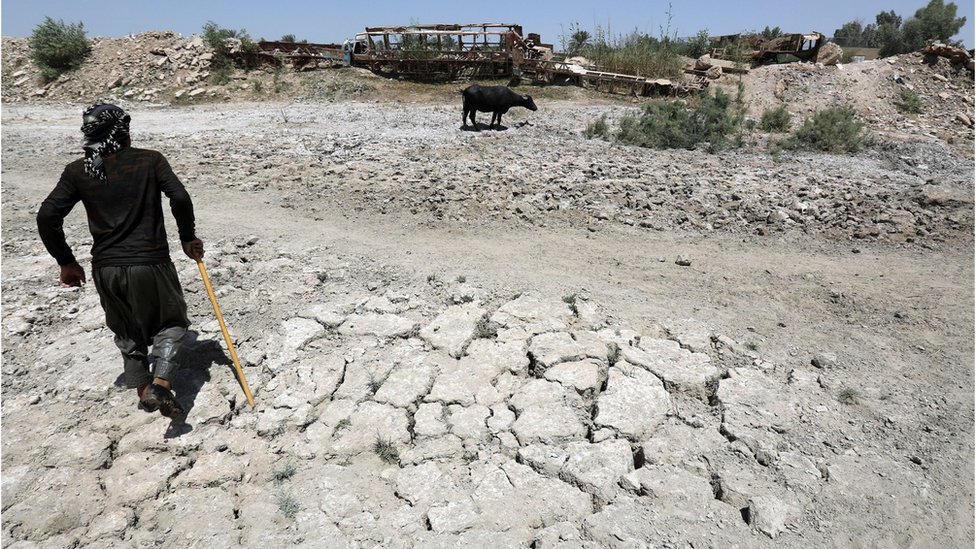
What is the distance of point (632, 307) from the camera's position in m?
3.95

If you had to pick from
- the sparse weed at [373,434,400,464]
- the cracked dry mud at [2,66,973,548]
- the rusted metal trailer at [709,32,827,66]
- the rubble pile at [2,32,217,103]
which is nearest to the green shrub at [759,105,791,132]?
the cracked dry mud at [2,66,973,548]

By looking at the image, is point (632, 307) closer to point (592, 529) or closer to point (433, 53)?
point (592, 529)

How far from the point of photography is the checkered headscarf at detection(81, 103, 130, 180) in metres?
2.45

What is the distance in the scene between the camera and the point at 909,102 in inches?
487

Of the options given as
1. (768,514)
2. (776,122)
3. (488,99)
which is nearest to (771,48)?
(776,122)

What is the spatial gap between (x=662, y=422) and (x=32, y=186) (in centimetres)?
800

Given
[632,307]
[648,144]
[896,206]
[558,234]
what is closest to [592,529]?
[632,307]

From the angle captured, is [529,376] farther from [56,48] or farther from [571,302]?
[56,48]

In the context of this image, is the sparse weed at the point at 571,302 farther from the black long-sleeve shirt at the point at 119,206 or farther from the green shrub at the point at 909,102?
the green shrub at the point at 909,102

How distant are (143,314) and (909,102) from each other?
15.6 m

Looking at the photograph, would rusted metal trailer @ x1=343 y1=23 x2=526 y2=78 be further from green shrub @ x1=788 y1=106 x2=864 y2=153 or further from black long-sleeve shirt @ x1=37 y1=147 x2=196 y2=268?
black long-sleeve shirt @ x1=37 y1=147 x2=196 y2=268

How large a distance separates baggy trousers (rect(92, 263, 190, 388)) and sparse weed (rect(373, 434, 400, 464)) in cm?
108

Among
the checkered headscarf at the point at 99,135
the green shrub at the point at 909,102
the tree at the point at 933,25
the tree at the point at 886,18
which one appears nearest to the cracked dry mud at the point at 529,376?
the checkered headscarf at the point at 99,135

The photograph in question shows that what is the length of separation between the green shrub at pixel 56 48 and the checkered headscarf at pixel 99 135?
17185mm
